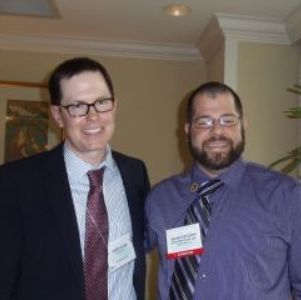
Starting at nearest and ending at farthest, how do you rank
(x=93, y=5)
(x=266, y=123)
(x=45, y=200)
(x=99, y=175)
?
(x=45, y=200) → (x=99, y=175) → (x=93, y=5) → (x=266, y=123)

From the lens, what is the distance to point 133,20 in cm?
328

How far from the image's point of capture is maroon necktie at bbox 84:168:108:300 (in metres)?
1.47

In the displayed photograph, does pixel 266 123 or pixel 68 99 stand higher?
pixel 266 123

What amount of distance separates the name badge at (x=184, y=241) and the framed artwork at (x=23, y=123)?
229 cm

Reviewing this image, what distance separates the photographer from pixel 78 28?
3.52 metres

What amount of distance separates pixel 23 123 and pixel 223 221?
8.21 feet

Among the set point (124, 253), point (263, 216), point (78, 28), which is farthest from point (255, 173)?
point (78, 28)

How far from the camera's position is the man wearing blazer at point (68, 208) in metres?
1.42

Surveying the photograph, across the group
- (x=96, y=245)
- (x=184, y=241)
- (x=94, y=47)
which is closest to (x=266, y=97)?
(x=94, y=47)

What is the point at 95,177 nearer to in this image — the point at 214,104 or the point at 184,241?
the point at 184,241

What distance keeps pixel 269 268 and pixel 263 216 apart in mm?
170

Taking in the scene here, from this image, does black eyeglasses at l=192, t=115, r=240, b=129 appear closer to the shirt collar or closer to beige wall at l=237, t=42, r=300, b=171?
the shirt collar

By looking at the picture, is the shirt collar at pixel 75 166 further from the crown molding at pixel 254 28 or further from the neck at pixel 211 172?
the crown molding at pixel 254 28

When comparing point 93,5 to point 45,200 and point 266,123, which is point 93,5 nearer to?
point 266,123
